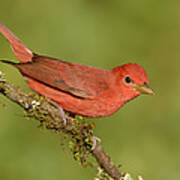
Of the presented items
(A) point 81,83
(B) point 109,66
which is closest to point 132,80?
(A) point 81,83

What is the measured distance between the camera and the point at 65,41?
364 inches

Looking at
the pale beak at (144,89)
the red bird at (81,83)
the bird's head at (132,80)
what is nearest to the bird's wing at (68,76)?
the red bird at (81,83)

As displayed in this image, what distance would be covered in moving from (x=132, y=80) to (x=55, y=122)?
1208mm

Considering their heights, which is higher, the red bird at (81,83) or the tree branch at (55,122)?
the red bird at (81,83)

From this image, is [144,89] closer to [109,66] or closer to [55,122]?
[55,122]

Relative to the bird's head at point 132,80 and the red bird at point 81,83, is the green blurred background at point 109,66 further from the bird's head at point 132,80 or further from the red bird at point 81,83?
the bird's head at point 132,80

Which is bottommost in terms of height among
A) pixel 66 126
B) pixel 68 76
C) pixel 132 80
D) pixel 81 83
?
pixel 66 126

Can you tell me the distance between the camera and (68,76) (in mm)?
Answer: 5941

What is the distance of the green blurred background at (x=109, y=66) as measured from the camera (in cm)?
769

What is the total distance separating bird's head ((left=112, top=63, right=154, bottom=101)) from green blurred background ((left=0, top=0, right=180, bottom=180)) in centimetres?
217

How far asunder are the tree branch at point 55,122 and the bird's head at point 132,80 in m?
0.80

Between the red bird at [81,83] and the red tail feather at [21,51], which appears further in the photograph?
the red tail feather at [21,51]

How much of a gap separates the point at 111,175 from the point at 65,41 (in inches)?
193

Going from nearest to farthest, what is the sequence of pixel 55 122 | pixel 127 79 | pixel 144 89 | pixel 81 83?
pixel 55 122 → pixel 144 89 → pixel 127 79 → pixel 81 83
